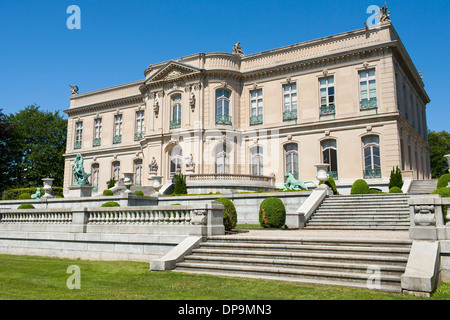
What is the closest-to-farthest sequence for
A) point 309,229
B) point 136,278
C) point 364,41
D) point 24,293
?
point 24,293 → point 136,278 → point 309,229 → point 364,41

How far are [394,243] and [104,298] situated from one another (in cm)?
653

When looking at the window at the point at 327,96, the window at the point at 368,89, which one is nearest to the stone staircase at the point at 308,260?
the window at the point at 368,89

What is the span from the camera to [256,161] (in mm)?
32062

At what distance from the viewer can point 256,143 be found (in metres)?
32.1

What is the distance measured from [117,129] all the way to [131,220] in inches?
1175

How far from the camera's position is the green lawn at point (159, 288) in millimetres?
7078

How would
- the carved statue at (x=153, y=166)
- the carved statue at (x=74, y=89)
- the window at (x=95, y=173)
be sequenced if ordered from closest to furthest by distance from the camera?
the carved statue at (x=153, y=166), the window at (x=95, y=173), the carved statue at (x=74, y=89)

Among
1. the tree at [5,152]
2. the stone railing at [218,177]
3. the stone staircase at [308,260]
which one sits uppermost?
the tree at [5,152]

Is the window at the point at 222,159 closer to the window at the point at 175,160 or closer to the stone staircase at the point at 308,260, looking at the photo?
the window at the point at 175,160

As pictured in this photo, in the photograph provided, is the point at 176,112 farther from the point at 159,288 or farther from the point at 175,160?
the point at 159,288

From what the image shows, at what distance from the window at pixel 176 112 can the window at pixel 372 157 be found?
15.1 meters
